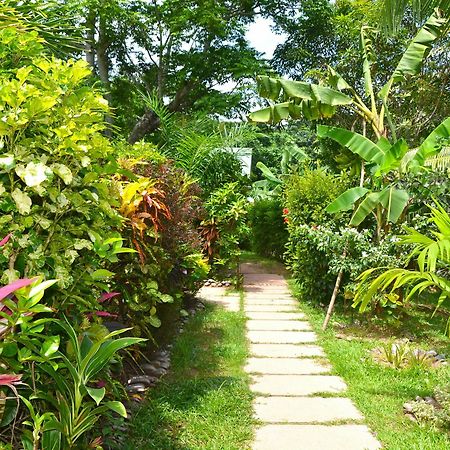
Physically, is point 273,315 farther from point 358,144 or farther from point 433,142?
point 433,142

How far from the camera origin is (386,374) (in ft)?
15.5

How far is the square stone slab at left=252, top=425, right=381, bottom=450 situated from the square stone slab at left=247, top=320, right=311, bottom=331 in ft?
9.26

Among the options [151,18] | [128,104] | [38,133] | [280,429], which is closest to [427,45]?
[280,429]

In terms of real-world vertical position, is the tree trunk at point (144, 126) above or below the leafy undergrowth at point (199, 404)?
above

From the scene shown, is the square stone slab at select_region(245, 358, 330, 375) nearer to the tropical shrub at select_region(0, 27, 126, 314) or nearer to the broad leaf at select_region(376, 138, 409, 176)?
the broad leaf at select_region(376, 138, 409, 176)

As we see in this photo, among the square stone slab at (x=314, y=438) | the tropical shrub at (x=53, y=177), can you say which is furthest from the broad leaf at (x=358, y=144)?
the tropical shrub at (x=53, y=177)

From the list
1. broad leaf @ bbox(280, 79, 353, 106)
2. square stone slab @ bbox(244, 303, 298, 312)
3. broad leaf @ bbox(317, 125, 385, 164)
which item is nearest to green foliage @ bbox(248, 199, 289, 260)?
square stone slab @ bbox(244, 303, 298, 312)

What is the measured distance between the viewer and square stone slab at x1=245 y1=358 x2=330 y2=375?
4.84 m

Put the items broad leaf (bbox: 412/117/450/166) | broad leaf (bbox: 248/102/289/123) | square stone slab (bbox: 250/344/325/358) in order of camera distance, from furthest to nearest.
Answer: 1. broad leaf (bbox: 248/102/289/123)
2. square stone slab (bbox: 250/344/325/358)
3. broad leaf (bbox: 412/117/450/166)

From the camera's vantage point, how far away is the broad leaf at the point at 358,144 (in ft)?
18.7

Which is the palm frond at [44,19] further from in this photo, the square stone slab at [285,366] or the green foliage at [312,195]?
the green foliage at [312,195]

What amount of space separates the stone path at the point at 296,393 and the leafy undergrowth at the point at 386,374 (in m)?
0.12

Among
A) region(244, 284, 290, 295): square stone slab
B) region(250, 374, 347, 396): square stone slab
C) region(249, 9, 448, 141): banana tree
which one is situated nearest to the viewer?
region(250, 374, 347, 396): square stone slab

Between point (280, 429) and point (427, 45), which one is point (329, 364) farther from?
point (427, 45)
